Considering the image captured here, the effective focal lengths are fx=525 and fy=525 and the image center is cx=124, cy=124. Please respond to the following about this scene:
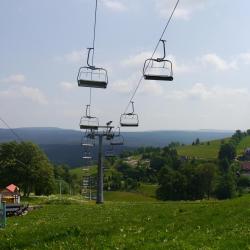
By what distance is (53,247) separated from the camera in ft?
51.1

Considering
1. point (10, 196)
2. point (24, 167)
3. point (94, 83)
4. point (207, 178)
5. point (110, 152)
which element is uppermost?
point (94, 83)

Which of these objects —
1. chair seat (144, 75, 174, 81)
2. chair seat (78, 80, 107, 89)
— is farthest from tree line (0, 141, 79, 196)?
chair seat (144, 75, 174, 81)

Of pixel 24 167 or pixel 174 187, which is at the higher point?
pixel 24 167

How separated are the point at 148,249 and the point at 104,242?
6.81ft

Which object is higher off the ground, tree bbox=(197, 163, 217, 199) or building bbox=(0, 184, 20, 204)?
building bbox=(0, 184, 20, 204)

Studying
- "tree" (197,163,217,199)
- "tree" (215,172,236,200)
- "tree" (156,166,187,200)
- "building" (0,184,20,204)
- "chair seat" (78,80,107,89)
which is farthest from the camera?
"tree" (215,172,236,200)

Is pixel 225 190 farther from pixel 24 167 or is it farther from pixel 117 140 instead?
pixel 117 140

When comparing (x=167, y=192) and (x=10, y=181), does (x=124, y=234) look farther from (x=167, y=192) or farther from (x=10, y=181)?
(x=167, y=192)

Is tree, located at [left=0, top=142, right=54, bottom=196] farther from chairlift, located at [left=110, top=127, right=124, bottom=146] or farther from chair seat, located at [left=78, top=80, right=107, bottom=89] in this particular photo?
chair seat, located at [left=78, top=80, right=107, bottom=89]

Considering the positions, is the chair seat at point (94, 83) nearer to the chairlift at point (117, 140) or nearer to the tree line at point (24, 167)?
the chairlift at point (117, 140)

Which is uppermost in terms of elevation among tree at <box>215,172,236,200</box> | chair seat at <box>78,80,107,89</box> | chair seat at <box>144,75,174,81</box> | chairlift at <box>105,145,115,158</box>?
chair seat at <box>144,75,174,81</box>

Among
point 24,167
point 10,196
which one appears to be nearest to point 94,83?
point 10,196

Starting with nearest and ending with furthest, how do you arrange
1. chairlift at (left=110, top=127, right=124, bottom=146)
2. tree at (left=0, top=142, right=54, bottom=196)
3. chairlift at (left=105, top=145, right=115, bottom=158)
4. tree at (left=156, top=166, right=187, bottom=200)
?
chairlift at (left=110, top=127, right=124, bottom=146) < chairlift at (left=105, top=145, right=115, bottom=158) < tree at (left=0, top=142, right=54, bottom=196) < tree at (left=156, top=166, right=187, bottom=200)

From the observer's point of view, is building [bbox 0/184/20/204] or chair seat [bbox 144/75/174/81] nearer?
chair seat [bbox 144/75/174/81]
